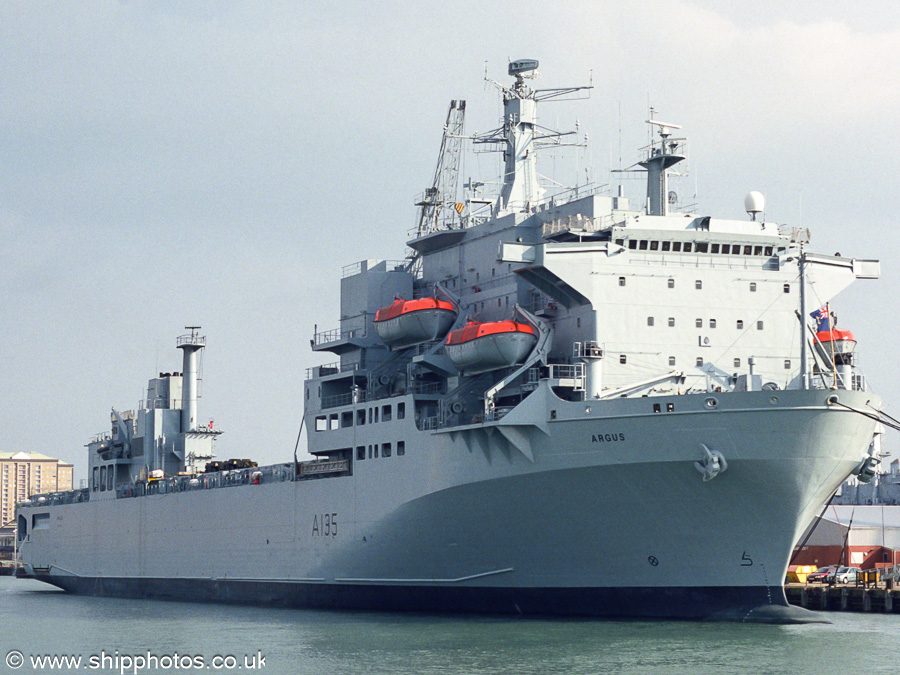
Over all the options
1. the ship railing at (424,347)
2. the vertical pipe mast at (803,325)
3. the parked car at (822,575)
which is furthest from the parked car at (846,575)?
the ship railing at (424,347)

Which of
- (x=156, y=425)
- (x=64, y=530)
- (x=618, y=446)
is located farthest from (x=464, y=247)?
(x=64, y=530)

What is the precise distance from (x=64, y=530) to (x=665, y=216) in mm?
35714

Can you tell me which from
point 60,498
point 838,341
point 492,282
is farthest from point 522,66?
point 60,498

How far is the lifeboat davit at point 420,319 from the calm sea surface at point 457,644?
7.88 metres

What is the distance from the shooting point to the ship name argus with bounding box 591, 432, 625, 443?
102 ft

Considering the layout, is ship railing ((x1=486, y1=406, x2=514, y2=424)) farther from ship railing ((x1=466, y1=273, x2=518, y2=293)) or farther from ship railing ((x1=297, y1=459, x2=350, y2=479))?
ship railing ((x1=297, y1=459, x2=350, y2=479))

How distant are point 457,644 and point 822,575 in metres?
21.2

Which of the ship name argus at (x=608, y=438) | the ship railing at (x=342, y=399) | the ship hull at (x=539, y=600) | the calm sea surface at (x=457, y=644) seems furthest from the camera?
the ship railing at (x=342, y=399)

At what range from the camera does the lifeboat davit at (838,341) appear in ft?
115

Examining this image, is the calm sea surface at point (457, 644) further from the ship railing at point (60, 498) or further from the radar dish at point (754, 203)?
the ship railing at point (60, 498)

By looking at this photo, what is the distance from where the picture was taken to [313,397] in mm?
42688

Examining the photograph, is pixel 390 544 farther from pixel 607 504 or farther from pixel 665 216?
pixel 665 216

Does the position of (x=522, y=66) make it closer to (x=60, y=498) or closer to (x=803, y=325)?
(x=803, y=325)

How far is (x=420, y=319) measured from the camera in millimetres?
37688
